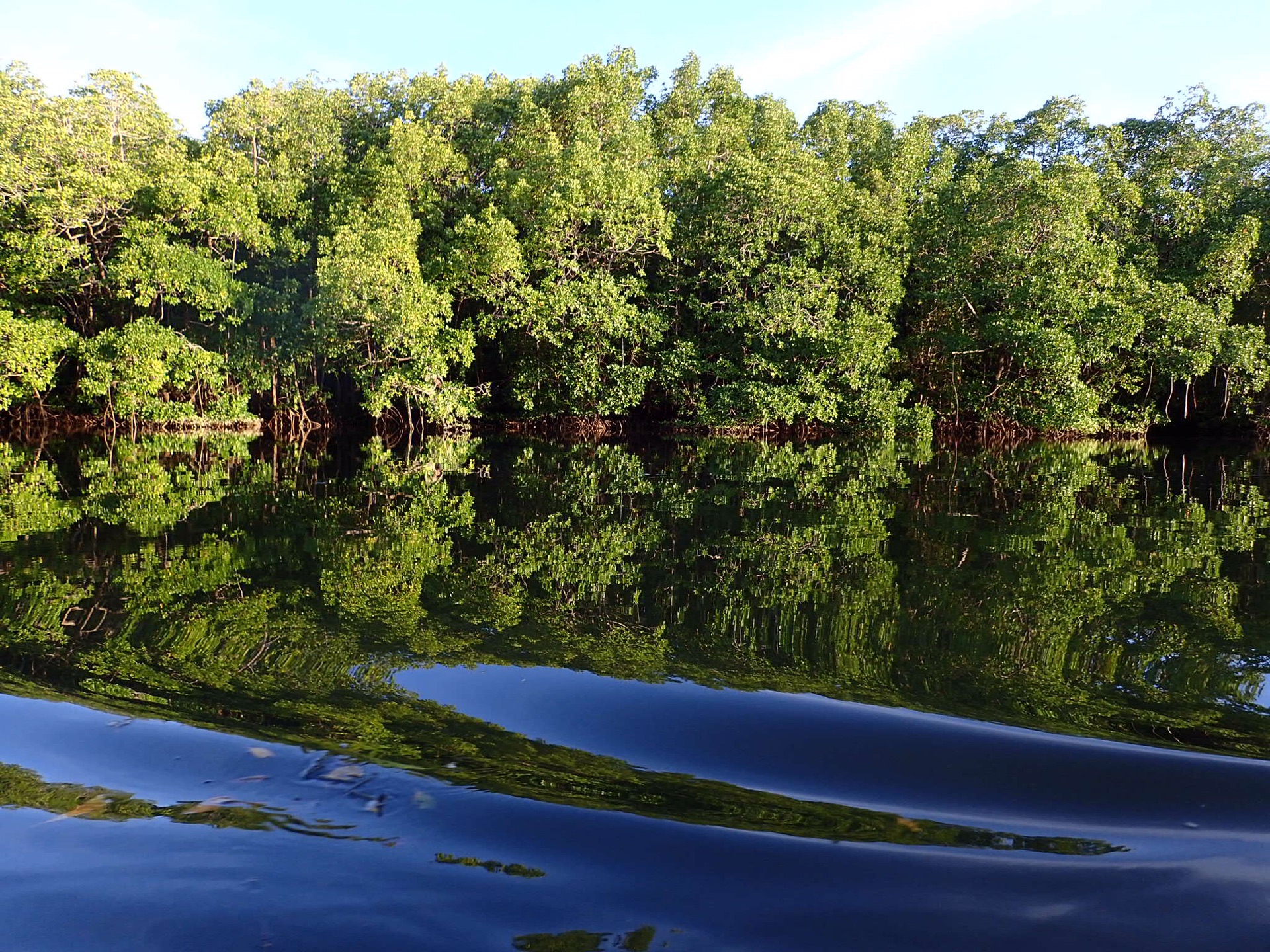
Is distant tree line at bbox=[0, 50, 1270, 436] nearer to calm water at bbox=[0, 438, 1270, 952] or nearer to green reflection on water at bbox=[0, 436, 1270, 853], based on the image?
green reflection on water at bbox=[0, 436, 1270, 853]

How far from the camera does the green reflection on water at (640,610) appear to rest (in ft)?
9.14

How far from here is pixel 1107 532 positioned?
6.91m

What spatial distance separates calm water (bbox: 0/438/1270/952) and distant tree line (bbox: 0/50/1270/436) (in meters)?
16.8

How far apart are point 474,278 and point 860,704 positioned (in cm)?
2198

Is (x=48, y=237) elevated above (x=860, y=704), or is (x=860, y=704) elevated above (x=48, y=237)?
(x=48, y=237)

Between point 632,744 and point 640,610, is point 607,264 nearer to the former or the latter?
point 640,610

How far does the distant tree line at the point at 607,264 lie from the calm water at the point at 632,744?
16808 mm

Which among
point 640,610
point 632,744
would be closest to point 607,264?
point 640,610

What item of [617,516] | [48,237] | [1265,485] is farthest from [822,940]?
[48,237]

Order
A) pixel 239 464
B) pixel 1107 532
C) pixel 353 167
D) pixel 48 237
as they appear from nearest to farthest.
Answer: pixel 1107 532 → pixel 239 464 → pixel 48 237 → pixel 353 167

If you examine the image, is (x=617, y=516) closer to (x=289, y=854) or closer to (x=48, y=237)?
(x=289, y=854)

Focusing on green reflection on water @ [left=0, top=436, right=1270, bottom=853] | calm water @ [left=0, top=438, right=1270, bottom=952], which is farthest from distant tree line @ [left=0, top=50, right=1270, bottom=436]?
calm water @ [left=0, top=438, right=1270, bottom=952]

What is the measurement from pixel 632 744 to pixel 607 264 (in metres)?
23.7

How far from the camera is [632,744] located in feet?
9.03
